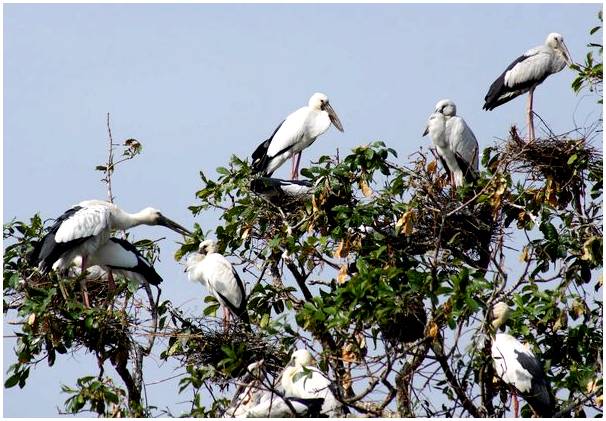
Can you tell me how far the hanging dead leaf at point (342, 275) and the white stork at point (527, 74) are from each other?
3.36m

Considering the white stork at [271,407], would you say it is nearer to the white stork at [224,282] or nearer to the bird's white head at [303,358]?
the bird's white head at [303,358]

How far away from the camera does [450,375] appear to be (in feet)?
28.6

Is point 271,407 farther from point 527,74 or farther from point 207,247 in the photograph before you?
point 527,74

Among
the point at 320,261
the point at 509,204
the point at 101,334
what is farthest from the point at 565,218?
the point at 101,334

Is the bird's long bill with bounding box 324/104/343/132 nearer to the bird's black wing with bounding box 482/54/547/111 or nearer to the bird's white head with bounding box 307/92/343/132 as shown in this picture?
the bird's white head with bounding box 307/92/343/132

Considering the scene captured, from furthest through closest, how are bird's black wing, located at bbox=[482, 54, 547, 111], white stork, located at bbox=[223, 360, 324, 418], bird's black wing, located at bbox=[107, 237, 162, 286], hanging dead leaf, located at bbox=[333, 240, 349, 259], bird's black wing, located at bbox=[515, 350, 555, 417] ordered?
bird's black wing, located at bbox=[482, 54, 547, 111] → bird's black wing, located at bbox=[107, 237, 162, 286] → hanging dead leaf, located at bbox=[333, 240, 349, 259] → bird's black wing, located at bbox=[515, 350, 555, 417] → white stork, located at bbox=[223, 360, 324, 418]

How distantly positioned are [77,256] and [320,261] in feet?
6.79

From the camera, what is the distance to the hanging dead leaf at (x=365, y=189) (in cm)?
1020

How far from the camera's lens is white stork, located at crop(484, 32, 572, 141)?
1303cm

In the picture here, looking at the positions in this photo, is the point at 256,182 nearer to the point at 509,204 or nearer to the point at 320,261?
the point at 320,261

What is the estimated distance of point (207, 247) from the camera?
11.4 meters

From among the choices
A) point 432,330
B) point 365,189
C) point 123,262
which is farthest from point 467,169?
point 432,330

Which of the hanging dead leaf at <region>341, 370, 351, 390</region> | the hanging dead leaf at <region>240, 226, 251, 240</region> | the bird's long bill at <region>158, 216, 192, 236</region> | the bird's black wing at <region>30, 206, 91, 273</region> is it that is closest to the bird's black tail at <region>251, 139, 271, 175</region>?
the bird's long bill at <region>158, 216, 192, 236</region>

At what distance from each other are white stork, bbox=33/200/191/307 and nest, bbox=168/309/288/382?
36.9 inches
